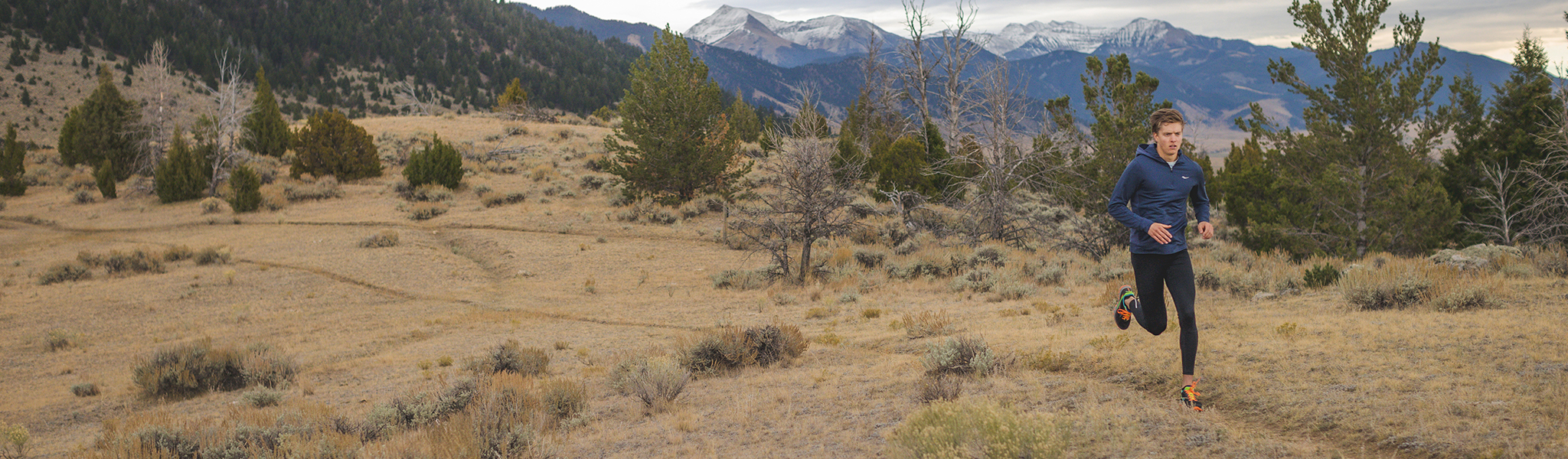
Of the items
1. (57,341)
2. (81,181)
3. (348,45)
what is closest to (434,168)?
(81,181)

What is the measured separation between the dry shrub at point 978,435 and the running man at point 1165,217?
→ 1.00 meters

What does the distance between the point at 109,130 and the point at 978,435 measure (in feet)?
134

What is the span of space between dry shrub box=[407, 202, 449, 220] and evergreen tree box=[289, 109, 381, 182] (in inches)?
276

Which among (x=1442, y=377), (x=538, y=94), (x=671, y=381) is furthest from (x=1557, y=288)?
(x=538, y=94)

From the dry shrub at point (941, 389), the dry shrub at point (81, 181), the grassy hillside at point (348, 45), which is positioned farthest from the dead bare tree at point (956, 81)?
the grassy hillside at point (348, 45)

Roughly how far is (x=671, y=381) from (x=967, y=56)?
2573 centimetres

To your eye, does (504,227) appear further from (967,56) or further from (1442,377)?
(1442,377)

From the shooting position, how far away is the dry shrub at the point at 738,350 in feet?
24.9

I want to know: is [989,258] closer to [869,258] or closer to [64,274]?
[869,258]

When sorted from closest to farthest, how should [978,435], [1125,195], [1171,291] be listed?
[978,435] → [1171,291] → [1125,195]

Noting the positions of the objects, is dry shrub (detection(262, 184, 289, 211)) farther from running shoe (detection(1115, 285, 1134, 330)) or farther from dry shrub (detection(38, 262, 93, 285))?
running shoe (detection(1115, 285, 1134, 330))

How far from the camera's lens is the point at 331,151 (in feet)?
94.8

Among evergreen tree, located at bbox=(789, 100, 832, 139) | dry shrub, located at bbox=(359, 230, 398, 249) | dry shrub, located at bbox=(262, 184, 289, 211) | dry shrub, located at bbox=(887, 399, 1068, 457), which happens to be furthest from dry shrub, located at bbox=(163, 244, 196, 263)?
dry shrub, located at bbox=(887, 399, 1068, 457)

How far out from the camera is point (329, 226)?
21625mm
